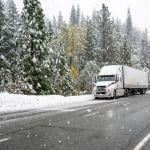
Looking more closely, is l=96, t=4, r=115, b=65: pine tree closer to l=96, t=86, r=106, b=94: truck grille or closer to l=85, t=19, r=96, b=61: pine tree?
l=85, t=19, r=96, b=61: pine tree

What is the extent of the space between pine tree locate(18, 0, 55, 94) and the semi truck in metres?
7.25

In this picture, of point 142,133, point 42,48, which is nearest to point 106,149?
point 142,133

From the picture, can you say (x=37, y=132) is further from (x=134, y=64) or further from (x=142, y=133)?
(x=134, y=64)

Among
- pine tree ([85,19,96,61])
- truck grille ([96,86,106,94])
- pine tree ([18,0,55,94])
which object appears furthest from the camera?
pine tree ([85,19,96,61])

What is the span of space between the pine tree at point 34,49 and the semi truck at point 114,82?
23.8ft

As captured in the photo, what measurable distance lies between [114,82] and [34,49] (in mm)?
11050

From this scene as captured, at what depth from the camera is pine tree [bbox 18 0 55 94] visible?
41.1m

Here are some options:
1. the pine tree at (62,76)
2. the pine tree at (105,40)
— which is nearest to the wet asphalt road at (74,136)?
the pine tree at (62,76)

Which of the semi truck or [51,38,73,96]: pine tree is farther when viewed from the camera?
[51,38,73,96]: pine tree

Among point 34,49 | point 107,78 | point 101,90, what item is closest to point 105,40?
point 34,49

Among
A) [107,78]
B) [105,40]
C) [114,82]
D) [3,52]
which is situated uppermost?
[105,40]

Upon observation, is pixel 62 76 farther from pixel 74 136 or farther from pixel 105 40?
pixel 74 136

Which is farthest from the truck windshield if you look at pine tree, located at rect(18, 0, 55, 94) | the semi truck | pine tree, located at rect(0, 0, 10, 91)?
pine tree, located at rect(0, 0, 10, 91)

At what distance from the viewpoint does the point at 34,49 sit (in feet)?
138
